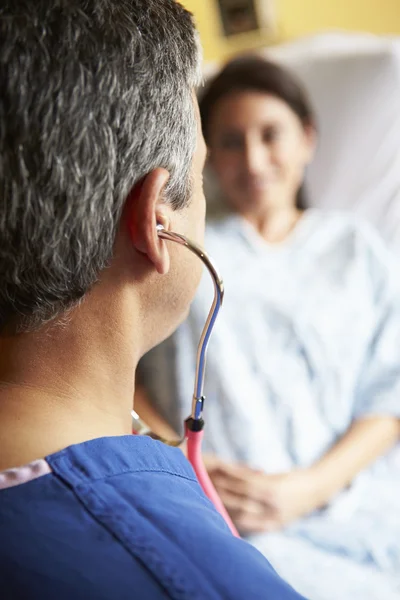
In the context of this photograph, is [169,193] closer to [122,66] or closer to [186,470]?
[122,66]

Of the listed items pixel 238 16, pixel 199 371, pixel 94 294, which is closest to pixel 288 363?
pixel 199 371

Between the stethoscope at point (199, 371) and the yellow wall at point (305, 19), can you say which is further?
the yellow wall at point (305, 19)

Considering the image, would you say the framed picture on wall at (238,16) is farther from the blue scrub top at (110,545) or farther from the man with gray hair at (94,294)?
the blue scrub top at (110,545)

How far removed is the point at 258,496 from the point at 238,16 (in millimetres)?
1570

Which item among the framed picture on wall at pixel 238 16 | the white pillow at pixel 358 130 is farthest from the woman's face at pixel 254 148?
the framed picture on wall at pixel 238 16

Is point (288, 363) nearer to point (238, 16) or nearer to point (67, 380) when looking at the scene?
point (67, 380)

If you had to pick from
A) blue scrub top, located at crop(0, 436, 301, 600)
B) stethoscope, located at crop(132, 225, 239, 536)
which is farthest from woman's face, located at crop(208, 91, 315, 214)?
blue scrub top, located at crop(0, 436, 301, 600)

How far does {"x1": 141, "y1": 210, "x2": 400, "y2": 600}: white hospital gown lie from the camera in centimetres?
132

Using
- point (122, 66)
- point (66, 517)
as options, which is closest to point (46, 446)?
point (66, 517)

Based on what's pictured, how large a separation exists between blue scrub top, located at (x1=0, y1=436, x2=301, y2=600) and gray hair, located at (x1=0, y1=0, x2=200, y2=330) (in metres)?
0.16

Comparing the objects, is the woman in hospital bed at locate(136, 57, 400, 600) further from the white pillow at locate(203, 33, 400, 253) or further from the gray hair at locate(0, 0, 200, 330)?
the gray hair at locate(0, 0, 200, 330)

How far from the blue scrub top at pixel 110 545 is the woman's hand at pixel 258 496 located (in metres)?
0.65

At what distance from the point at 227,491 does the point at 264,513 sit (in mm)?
74

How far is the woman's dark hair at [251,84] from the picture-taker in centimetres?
153
